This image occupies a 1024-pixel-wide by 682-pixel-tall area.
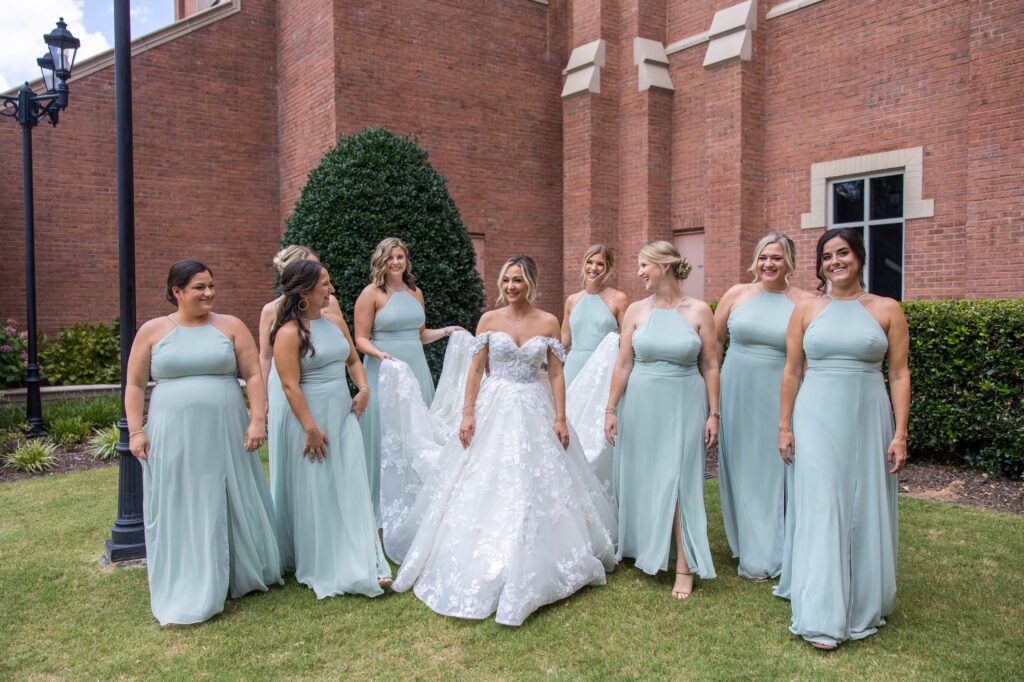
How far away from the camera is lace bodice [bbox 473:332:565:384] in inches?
187

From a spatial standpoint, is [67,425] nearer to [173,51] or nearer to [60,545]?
[60,545]

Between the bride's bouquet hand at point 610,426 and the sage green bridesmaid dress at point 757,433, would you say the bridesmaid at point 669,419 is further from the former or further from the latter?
the sage green bridesmaid dress at point 757,433

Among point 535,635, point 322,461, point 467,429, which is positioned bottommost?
point 535,635

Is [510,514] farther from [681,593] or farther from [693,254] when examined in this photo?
[693,254]

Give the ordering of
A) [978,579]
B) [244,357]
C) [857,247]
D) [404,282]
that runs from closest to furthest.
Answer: [857,247], [244,357], [978,579], [404,282]

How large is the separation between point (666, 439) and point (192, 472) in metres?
2.99

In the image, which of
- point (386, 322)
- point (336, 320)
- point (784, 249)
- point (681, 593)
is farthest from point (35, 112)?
point (681, 593)

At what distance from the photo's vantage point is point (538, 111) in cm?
1602

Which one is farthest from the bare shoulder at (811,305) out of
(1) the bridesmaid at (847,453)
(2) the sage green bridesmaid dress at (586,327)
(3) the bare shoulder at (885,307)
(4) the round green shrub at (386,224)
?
(4) the round green shrub at (386,224)

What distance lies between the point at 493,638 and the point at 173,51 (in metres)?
13.3

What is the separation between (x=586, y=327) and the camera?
682 centimetres

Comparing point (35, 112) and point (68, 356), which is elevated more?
point (35, 112)

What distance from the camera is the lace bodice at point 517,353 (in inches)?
187

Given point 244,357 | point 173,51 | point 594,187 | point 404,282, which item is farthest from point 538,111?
point 244,357
